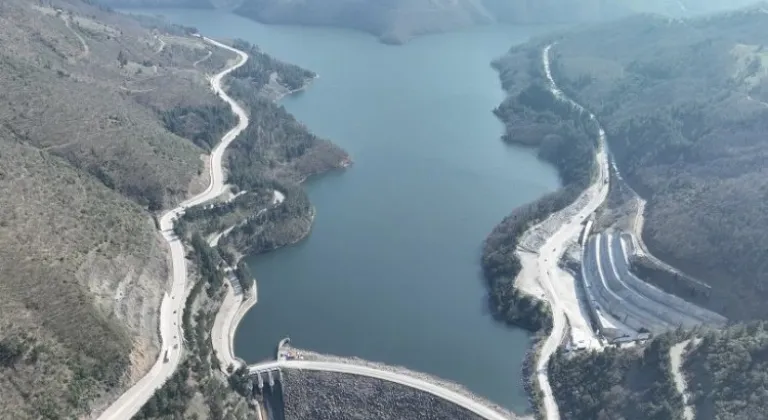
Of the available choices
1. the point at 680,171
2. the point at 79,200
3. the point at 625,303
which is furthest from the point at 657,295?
the point at 79,200

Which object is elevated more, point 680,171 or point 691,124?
point 691,124

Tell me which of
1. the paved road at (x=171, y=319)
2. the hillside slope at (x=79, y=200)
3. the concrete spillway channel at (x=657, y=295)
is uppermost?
the concrete spillway channel at (x=657, y=295)

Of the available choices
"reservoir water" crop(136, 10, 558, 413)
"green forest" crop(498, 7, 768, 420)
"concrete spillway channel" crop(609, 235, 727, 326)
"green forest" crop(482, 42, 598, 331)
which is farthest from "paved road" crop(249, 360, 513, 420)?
"concrete spillway channel" crop(609, 235, 727, 326)

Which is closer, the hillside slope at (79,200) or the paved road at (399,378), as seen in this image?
the hillside slope at (79,200)

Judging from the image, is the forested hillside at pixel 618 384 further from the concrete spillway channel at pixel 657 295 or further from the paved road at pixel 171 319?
the paved road at pixel 171 319

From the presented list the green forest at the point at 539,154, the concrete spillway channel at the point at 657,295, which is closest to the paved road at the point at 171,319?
the green forest at the point at 539,154

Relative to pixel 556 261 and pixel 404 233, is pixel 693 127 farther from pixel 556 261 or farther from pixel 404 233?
pixel 404 233

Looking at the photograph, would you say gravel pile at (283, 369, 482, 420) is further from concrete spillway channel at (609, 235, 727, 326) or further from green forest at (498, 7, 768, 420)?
concrete spillway channel at (609, 235, 727, 326)
